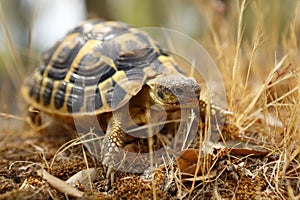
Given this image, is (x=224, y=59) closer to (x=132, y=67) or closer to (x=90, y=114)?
(x=132, y=67)

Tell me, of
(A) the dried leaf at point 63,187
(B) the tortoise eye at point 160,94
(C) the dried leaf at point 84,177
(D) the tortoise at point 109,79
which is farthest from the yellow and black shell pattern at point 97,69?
(A) the dried leaf at point 63,187

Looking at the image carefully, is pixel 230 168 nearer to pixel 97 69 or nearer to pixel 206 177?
pixel 206 177

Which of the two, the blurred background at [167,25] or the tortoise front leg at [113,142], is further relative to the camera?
the blurred background at [167,25]

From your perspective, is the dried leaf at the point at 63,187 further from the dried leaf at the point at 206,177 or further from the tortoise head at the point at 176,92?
the tortoise head at the point at 176,92

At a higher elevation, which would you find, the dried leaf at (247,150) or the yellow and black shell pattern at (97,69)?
the yellow and black shell pattern at (97,69)

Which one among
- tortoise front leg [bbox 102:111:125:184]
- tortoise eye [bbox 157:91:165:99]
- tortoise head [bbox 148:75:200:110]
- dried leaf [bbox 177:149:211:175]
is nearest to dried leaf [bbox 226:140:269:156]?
dried leaf [bbox 177:149:211:175]

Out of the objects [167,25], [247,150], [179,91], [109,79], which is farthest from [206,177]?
[167,25]

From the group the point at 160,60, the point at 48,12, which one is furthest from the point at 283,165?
the point at 48,12
